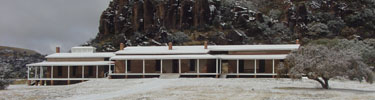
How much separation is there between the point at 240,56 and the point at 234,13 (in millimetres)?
51728

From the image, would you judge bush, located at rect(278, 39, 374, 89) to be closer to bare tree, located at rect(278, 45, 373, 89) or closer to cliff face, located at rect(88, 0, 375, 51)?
bare tree, located at rect(278, 45, 373, 89)

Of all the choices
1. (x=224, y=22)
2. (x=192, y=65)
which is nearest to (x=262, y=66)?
(x=192, y=65)

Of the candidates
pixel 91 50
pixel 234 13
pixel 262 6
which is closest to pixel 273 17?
pixel 234 13

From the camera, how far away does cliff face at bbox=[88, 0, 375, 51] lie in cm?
8094

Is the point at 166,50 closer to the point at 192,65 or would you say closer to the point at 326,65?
the point at 192,65

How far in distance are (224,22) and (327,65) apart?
62.5 m

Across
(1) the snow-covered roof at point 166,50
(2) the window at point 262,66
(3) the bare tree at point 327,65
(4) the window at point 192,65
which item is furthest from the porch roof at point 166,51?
(3) the bare tree at point 327,65

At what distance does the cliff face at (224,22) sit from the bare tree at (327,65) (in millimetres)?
47111

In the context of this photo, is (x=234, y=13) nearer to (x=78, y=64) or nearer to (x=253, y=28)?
(x=253, y=28)

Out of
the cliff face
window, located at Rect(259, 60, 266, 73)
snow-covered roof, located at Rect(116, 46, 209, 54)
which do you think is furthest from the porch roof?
the cliff face

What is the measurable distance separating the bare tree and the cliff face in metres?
47.1

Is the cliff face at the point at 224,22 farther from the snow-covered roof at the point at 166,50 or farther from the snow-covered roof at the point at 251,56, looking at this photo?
the snow-covered roof at the point at 251,56

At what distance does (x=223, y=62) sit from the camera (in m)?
41.8

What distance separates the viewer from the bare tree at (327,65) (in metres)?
26.6
